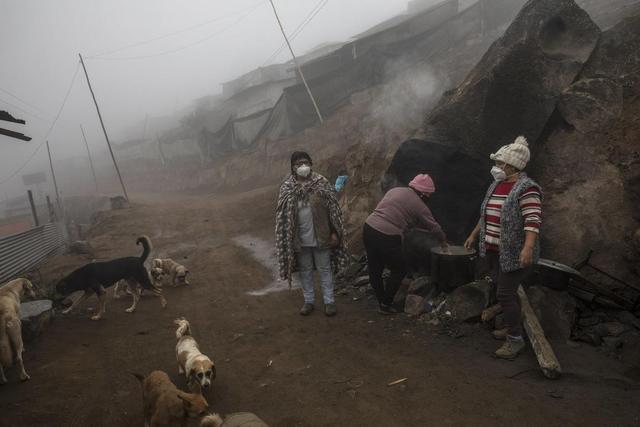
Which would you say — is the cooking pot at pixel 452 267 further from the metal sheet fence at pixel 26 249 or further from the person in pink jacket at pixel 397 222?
the metal sheet fence at pixel 26 249

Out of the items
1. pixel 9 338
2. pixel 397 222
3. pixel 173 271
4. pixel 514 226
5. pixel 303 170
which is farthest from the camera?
pixel 173 271

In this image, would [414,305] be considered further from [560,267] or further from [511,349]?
[560,267]

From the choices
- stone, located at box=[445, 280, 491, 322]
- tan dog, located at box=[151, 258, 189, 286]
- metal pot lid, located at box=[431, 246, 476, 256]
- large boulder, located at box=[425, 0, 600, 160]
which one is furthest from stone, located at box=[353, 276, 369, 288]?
tan dog, located at box=[151, 258, 189, 286]

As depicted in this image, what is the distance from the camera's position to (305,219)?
5.31 metres

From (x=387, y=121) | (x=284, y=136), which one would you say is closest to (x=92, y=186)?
(x=284, y=136)

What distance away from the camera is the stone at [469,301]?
191 inches

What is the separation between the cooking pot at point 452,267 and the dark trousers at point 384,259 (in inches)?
17.1

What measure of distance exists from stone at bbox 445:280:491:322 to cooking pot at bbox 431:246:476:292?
11cm

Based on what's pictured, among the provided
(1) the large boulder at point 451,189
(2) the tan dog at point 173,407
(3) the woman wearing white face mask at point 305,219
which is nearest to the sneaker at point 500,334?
(1) the large boulder at point 451,189

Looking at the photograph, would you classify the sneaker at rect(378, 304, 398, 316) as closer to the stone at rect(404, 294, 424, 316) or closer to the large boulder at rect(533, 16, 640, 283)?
the stone at rect(404, 294, 424, 316)

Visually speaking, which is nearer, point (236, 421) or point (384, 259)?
point (236, 421)

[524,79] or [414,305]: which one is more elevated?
[524,79]

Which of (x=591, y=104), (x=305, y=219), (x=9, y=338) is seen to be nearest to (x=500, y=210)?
(x=305, y=219)

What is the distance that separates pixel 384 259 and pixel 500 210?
67.7 inches
